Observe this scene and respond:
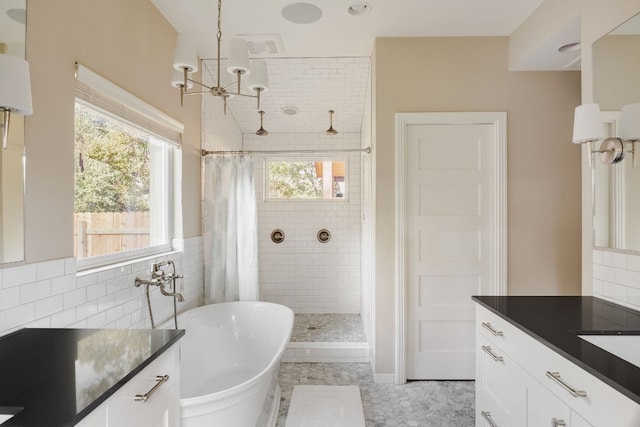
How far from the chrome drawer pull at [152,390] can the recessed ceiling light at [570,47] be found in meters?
2.98

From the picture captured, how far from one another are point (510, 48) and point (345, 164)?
205cm

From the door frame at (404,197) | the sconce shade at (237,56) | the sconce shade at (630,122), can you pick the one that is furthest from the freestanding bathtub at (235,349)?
the sconce shade at (630,122)

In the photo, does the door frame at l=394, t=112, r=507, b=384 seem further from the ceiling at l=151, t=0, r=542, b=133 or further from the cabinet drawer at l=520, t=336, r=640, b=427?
the cabinet drawer at l=520, t=336, r=640, b=427

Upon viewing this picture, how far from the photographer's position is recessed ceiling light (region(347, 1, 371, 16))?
2.21 metres

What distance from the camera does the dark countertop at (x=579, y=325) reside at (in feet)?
2.99

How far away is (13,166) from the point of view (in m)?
1.24

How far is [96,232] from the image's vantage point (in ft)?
5.94

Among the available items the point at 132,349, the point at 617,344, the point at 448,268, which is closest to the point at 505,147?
the point at 448,268

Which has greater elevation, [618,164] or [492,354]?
[618,164]

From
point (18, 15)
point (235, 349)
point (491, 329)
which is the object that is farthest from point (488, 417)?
point (18, 15)

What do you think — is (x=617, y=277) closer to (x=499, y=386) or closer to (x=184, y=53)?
(x=499, y=386)

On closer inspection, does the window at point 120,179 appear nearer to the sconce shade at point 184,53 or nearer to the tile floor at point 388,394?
the sconce shade at point 184,53

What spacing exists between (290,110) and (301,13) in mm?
1371

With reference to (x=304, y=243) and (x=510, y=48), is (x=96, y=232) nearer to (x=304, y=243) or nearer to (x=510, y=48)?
(x=304, y=243)
